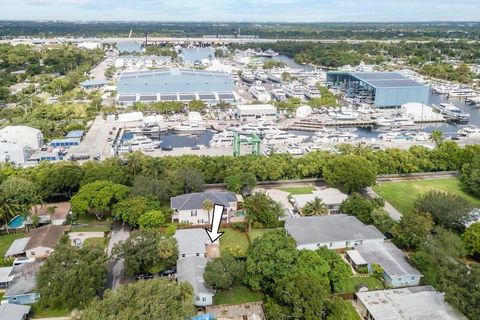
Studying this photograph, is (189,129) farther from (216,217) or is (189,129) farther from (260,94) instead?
(216,217)

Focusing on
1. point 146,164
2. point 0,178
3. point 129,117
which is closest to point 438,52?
point 129,117

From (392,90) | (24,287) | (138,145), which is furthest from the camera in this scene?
(392,90)

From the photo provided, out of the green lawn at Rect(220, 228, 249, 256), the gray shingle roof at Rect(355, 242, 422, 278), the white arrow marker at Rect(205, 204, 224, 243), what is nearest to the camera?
the gray shingle roof at Rect(355, 242, 422, 278)

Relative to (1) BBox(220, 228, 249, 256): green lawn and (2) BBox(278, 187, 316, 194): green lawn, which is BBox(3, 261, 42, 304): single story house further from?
(2) BBox(278, 187, 316, 194): green lawn

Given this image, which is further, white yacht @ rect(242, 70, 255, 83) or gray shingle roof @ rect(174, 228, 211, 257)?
white yacht @ rect(242, 70, 255, 83)

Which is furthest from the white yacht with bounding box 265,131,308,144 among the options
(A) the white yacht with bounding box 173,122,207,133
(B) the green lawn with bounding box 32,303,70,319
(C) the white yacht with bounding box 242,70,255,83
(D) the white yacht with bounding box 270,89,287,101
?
(C) the white yacht with bounding box 242,70,255,83

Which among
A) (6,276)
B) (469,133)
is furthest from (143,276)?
(469,133)

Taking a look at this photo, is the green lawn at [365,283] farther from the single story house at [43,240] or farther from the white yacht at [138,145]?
the white yacht at [138,145]
